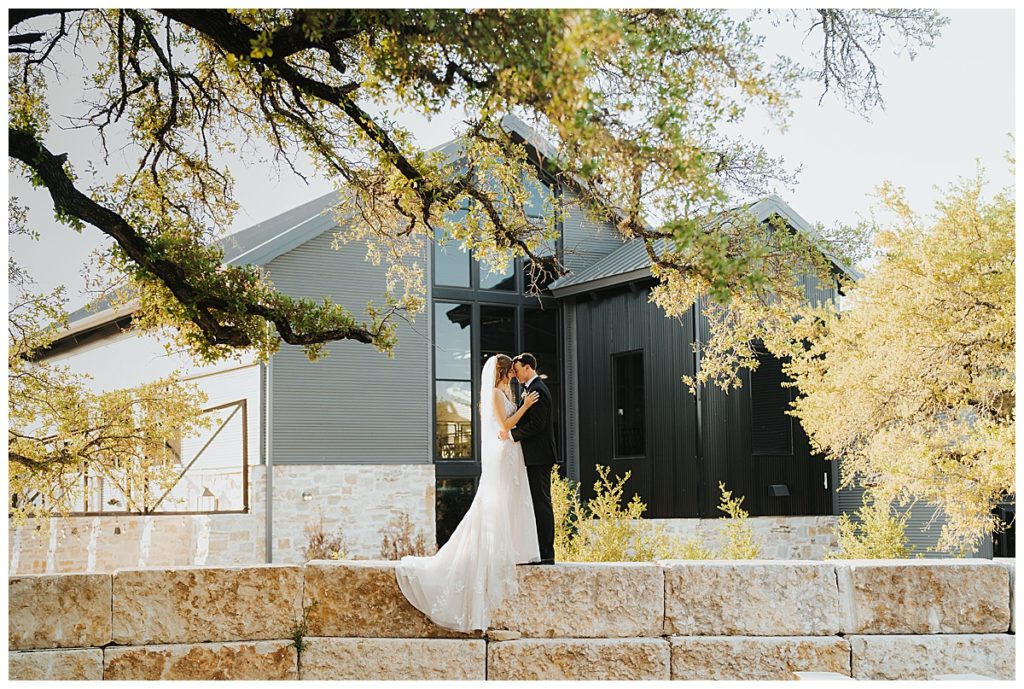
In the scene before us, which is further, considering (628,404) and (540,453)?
(628,404)

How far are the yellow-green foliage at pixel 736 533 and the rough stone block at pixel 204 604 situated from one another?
17.6ft

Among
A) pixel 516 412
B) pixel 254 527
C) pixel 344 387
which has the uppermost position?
pixel 344 387

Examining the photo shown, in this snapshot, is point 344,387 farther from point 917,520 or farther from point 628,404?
point 917,520

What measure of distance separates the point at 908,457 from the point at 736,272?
4.16 m

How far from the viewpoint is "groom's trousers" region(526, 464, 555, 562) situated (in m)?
5.37

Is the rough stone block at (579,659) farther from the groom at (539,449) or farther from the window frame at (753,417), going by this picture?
the window frame at (753,417)

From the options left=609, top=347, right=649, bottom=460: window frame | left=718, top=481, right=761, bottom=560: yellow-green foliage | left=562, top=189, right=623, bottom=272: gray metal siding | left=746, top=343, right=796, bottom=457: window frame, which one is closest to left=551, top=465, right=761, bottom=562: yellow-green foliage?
left=718, top=481, right=761, bottom=560: yellow-green foliage

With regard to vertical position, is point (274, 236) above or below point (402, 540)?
above

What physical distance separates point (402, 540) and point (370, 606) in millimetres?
5744

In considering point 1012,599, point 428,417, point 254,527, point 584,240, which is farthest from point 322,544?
point 1012,599

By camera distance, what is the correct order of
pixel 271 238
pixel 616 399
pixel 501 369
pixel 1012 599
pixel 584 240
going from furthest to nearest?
pixel 584 240
pixel 616 399
pixel 271 238
pixel 501 369
pixel 1012 599

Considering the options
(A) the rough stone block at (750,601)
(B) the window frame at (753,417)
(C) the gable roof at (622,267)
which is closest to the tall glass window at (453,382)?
(C) the gable roof at (622,267)

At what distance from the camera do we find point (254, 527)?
10.3m

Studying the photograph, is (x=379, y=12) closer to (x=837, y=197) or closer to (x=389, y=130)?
(x=389, y=130)
